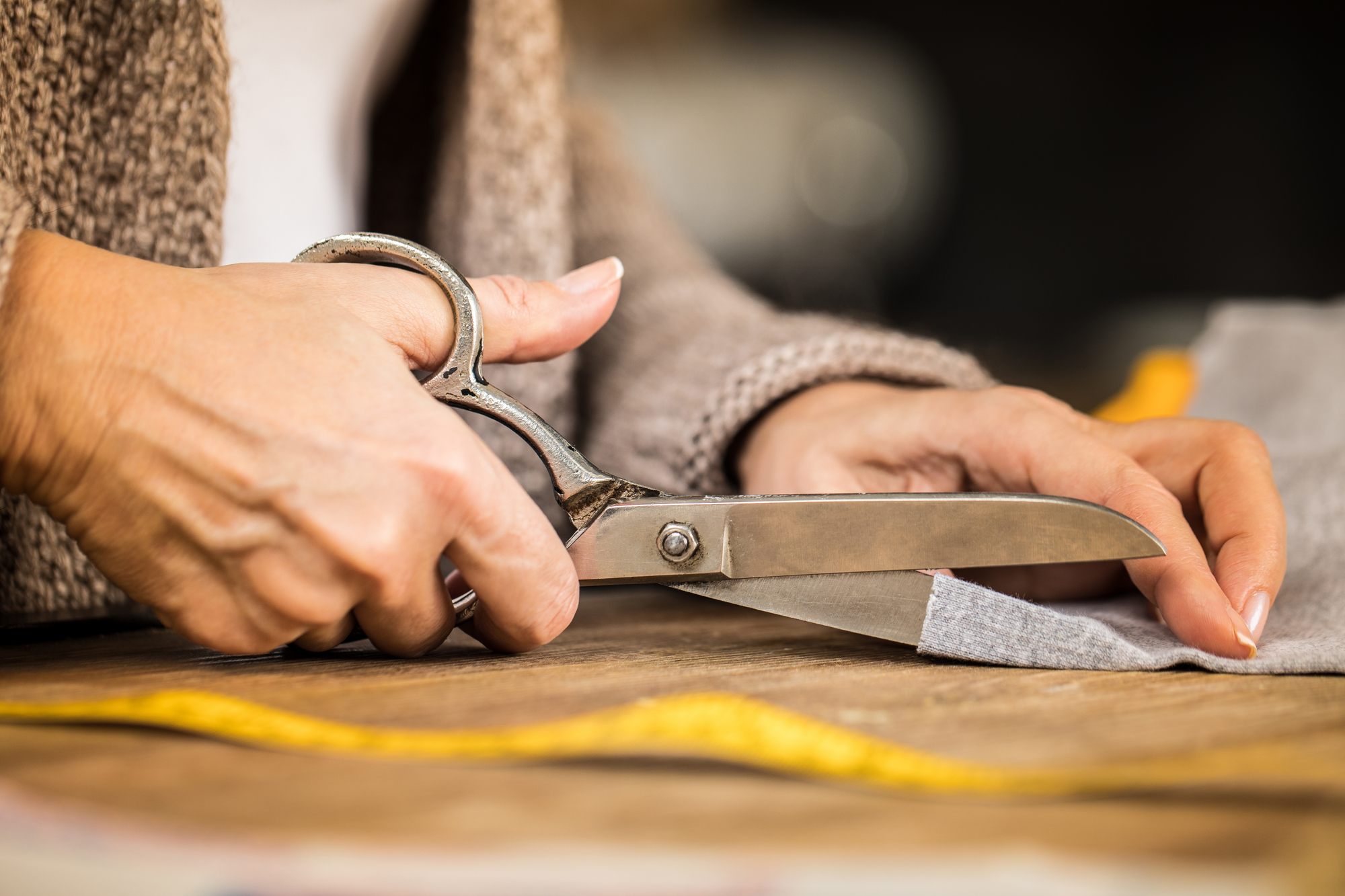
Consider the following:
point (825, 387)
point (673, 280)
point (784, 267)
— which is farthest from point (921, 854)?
point (784, 267)

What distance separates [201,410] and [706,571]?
0.75ft

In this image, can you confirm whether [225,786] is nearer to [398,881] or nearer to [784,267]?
[398,881]

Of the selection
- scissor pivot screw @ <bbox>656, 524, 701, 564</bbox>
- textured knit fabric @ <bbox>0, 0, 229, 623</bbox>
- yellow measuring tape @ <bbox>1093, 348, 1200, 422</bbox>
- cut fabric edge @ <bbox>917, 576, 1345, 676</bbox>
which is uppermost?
textured knit fabric @ <bbox>0, 0, 229, 623</bbox>

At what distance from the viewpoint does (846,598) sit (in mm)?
458

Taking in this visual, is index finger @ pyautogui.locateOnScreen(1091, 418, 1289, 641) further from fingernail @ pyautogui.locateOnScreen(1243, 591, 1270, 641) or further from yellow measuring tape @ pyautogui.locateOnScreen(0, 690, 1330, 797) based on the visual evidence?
yellow measuring tape @ pyautogui.locateOnScreen(0, 690, 1330, 797)

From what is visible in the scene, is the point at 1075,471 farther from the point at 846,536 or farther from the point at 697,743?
the point at 697,743

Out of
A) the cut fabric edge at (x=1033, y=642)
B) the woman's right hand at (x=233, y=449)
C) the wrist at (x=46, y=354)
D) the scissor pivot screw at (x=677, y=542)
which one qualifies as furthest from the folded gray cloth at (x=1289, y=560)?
the wrist at (x=46, y=354)

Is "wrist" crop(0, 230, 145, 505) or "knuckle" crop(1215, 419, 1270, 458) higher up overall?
"wrist" crop(0, 230, 145, 505)

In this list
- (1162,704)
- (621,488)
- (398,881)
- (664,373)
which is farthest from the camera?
(664,373)

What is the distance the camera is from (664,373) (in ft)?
2.51

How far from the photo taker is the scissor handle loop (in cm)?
46

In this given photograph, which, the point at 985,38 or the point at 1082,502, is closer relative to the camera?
the point at 1082,502

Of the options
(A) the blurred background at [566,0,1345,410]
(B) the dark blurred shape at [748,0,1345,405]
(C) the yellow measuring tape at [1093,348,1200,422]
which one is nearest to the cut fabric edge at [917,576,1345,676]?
(C) the yellow measuring tape at [1093,348,1200,422]

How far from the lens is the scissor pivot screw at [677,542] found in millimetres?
458
